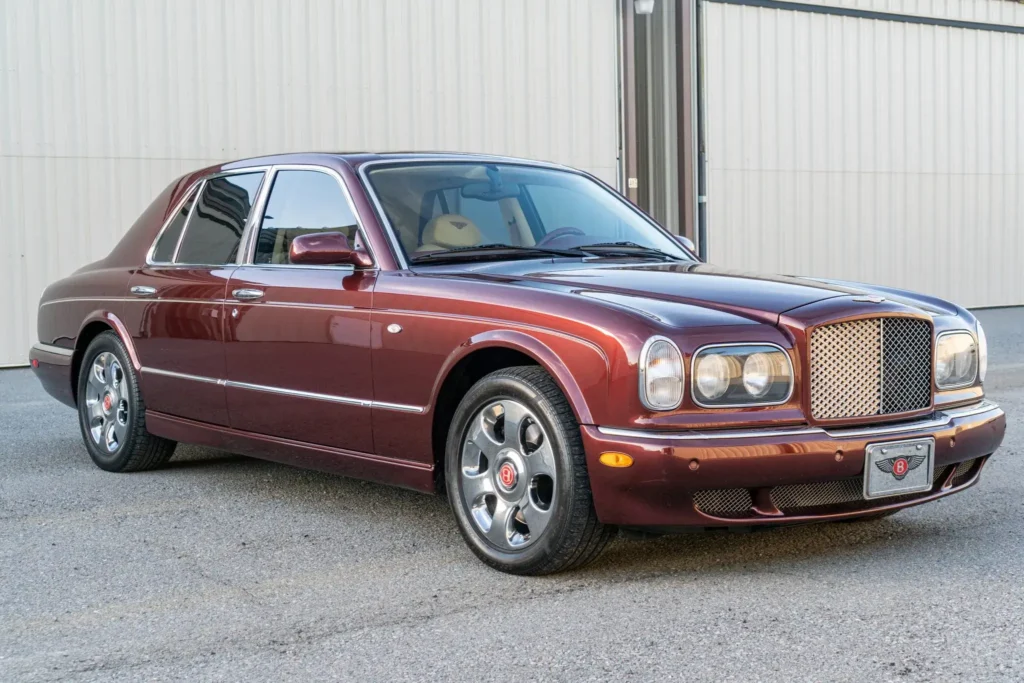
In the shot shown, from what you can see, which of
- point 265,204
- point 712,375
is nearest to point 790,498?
point 712,375

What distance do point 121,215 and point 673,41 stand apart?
7395mm

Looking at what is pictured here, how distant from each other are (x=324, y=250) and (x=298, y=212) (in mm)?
718

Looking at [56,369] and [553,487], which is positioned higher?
[56,369]

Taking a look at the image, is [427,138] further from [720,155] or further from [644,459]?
[644,459]

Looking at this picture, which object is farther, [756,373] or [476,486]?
[476,486]

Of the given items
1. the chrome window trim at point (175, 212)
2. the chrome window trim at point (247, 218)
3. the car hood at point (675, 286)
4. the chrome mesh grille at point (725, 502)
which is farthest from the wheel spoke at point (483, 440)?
the chrome window trim at point (175, 212)

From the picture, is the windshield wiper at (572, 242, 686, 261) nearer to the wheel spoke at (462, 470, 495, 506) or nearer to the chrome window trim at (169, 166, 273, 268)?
the wheel spoke at (462, 470, 495, 506)

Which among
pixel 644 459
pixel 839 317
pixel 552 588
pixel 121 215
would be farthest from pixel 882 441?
pixel 121 215

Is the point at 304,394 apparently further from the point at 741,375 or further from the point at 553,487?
the point at 741,375

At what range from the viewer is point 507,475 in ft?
14.7

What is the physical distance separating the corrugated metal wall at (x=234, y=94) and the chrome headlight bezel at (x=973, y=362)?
30.9 feet

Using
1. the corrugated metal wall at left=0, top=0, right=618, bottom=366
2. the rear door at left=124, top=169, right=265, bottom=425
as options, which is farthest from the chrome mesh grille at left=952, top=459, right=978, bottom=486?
the corrugated metal wall at left=0, top=0, right=618, bottom=366

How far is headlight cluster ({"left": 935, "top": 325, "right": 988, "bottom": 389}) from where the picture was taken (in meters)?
4.66

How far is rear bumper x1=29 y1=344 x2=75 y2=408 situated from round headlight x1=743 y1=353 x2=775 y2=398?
13.8 ft
